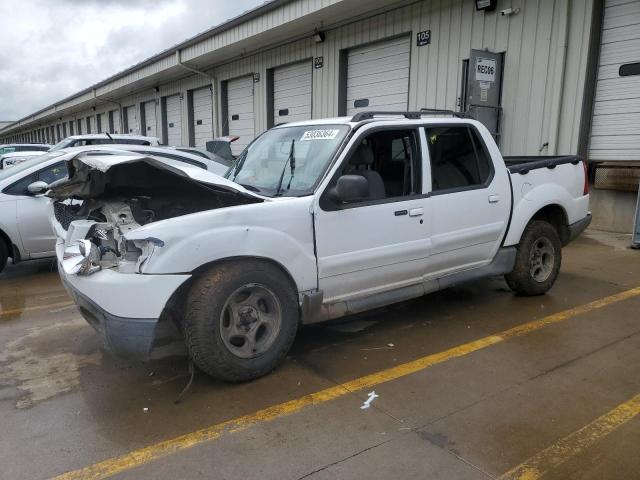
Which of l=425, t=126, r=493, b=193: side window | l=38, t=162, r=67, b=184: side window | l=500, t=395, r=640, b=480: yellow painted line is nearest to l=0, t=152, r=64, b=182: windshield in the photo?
l=38, t=162, r=67, b=184: side window

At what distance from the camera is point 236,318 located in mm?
3533

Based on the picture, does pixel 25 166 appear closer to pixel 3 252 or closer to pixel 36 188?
pixel 36 188

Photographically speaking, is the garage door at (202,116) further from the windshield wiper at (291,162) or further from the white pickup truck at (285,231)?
the windshield wiper at (291,162)

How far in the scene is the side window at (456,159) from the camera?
4555mm

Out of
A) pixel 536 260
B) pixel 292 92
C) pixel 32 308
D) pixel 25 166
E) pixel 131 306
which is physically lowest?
pixel 32 308

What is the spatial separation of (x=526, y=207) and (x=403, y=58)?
7981 mm

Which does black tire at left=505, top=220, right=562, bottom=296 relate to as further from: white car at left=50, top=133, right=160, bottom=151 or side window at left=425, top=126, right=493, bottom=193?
white car at left=50, top=133, right=160, bottom=151

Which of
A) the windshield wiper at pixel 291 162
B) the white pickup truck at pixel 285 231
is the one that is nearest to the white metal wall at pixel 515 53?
the white pickup truck at pixel 285 231

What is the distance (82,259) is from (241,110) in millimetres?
15634

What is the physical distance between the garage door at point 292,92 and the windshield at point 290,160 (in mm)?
10561

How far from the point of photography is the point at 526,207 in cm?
522

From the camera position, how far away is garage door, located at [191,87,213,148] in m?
20.3

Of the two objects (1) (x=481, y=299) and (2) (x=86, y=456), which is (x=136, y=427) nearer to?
(2) (x=86, y=456)

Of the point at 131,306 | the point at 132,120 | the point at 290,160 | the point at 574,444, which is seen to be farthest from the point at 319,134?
the point at 132,120
